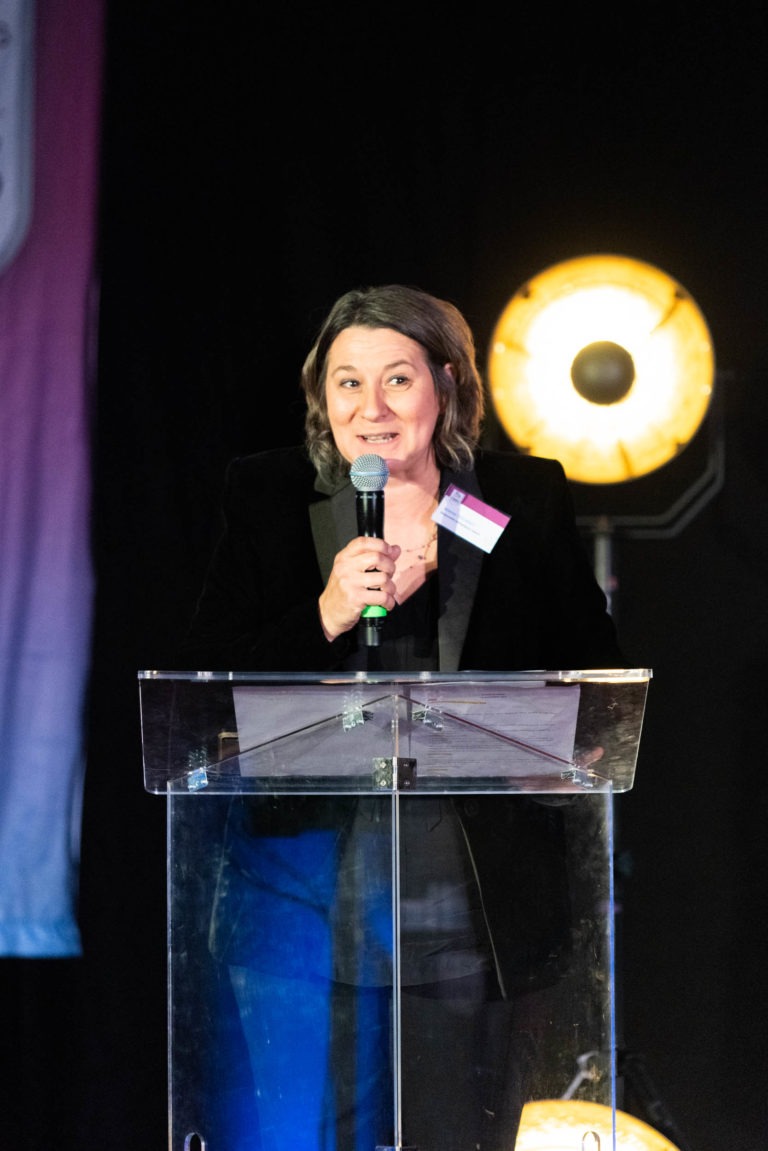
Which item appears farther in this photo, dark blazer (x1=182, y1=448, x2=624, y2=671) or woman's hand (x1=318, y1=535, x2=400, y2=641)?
dark blazer (x1=182, y1=448, x2=624, y2=671)

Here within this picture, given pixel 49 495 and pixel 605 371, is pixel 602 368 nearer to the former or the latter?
pixel 605 371

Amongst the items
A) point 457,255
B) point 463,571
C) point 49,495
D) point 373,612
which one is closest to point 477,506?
point 463,571

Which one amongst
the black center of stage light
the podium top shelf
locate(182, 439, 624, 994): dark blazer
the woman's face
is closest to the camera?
the podium top shelf

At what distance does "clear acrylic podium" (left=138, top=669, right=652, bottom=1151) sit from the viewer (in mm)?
1397

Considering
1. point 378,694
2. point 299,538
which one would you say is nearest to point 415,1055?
point 378,694

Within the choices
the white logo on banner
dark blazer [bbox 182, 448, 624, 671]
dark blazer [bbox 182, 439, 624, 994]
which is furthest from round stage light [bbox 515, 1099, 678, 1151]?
the white logo on banner

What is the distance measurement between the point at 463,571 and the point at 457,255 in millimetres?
925

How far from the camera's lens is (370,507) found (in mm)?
1791

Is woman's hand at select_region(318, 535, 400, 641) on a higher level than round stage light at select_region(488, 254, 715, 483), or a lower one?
lower

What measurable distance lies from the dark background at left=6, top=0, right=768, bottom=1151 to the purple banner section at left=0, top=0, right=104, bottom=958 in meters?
0.05

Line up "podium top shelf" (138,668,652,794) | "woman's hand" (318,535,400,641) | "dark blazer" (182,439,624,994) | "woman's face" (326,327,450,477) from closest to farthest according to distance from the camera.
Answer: "podium top shelf" (138,668,652,794)
"woman's hand" (318,535,400,641)
"dark blazer" (182,439,624,994)
"woman's face" (326,327,450,477)

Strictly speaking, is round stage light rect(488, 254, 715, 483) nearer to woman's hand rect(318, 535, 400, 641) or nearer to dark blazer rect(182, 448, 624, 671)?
dark blazer rect(182, 448, 624, 671)

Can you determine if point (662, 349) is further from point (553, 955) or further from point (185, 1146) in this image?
point (185, 1146)

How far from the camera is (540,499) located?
234cm
